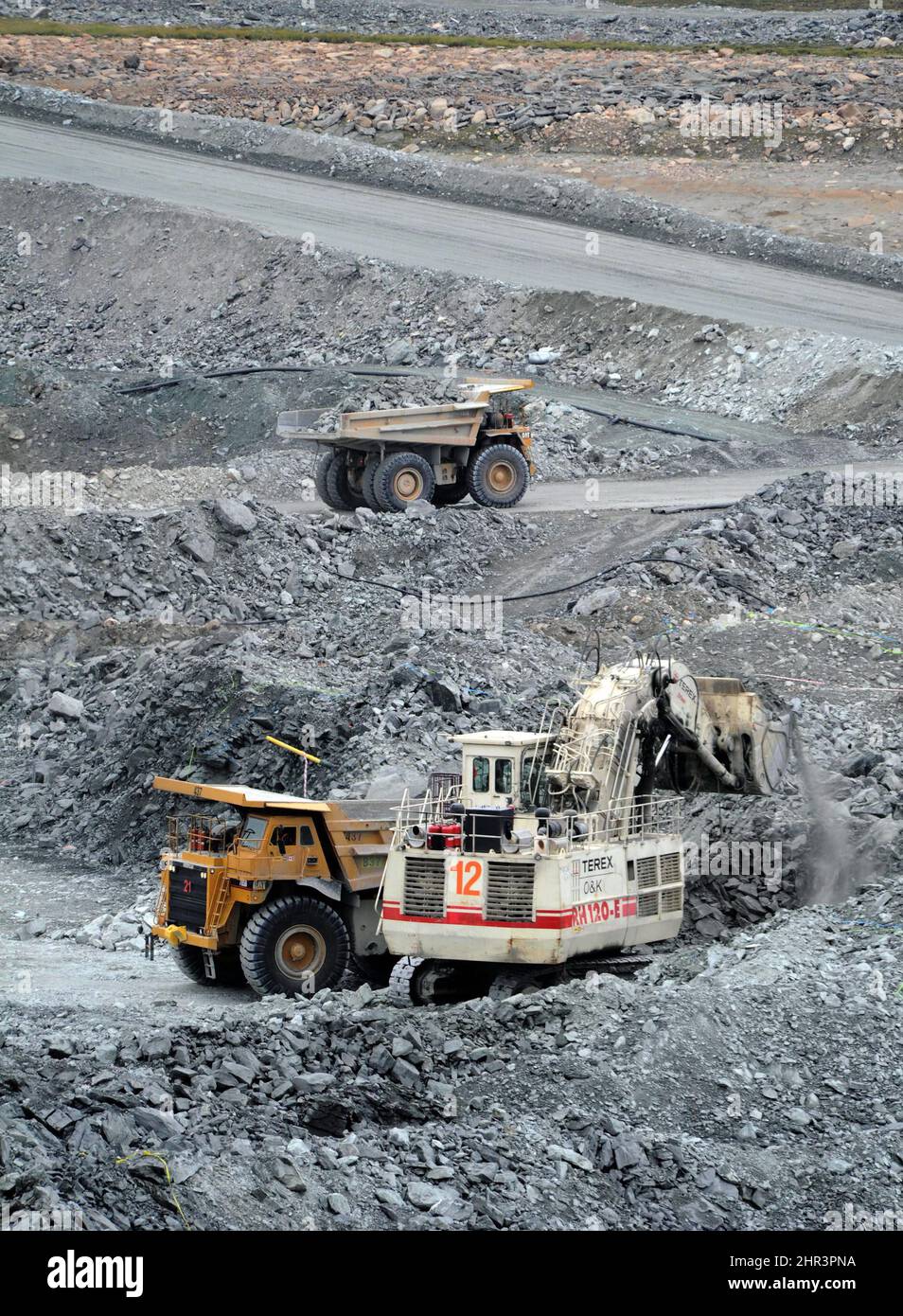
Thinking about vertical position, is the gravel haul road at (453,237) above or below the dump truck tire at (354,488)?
above

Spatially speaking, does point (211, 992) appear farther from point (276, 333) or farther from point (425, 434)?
point (276, 333)

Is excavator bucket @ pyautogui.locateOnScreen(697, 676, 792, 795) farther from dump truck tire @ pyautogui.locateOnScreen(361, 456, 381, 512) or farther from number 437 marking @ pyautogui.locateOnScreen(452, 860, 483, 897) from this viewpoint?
dump truck tire @ pyautogui.locateOnScreen(361, 456, 381, 512)

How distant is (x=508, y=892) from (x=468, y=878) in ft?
1.15

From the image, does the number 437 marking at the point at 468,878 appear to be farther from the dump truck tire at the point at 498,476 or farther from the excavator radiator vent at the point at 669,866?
the dump truck tire at the point at 498,476

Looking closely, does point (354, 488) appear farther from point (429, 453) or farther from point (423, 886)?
point (423, 886)

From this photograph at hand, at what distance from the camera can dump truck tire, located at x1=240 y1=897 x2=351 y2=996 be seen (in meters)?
15.7

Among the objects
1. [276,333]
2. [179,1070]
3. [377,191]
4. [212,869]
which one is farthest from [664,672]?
[377,191]

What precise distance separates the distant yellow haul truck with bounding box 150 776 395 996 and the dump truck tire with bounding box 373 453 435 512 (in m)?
13.7

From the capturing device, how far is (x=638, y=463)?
33.5 metres

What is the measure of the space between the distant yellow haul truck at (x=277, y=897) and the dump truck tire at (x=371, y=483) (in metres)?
13.7

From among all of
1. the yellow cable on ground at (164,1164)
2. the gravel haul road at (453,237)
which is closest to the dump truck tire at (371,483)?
the gravel haul road at (453,237)

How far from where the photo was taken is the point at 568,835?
15.0m

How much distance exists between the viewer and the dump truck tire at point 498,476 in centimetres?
3020

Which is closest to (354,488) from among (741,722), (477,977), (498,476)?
(498,476)
